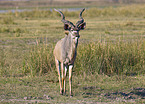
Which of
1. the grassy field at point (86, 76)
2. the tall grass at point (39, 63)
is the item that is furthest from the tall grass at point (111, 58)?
the tall grass at point (39, 63)

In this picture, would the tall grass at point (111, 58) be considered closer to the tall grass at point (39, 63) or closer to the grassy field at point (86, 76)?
the grassy field at point (86, 76)

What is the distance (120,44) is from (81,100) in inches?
165

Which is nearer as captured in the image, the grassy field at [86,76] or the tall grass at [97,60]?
the grassy field at [86,76]

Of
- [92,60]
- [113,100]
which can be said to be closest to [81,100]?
[113,100]

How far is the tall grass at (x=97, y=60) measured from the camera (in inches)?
388

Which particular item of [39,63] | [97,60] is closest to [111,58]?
[97,60]

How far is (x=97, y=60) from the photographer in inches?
391

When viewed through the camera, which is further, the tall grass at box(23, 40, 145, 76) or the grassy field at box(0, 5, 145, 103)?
the tall grass at box(23, 40, 145, 76)

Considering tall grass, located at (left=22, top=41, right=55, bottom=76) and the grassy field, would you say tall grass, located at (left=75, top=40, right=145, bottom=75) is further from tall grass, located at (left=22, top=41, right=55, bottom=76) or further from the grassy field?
tall grass, located at (left=22, top=41, right=55, bottom=76)

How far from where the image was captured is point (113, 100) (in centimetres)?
709

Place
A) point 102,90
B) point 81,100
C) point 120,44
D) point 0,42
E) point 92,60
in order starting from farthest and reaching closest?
point 0,42 < point 120,44 < point 92,60 < point 102,90 < point 81,100

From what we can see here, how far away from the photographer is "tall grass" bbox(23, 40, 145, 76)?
32.3 ft

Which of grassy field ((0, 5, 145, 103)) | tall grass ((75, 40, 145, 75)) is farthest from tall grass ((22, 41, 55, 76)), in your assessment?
tall grass ((75, 40, 145, 75))

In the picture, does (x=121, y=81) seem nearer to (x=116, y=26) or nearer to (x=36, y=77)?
(x=36, y=77)
